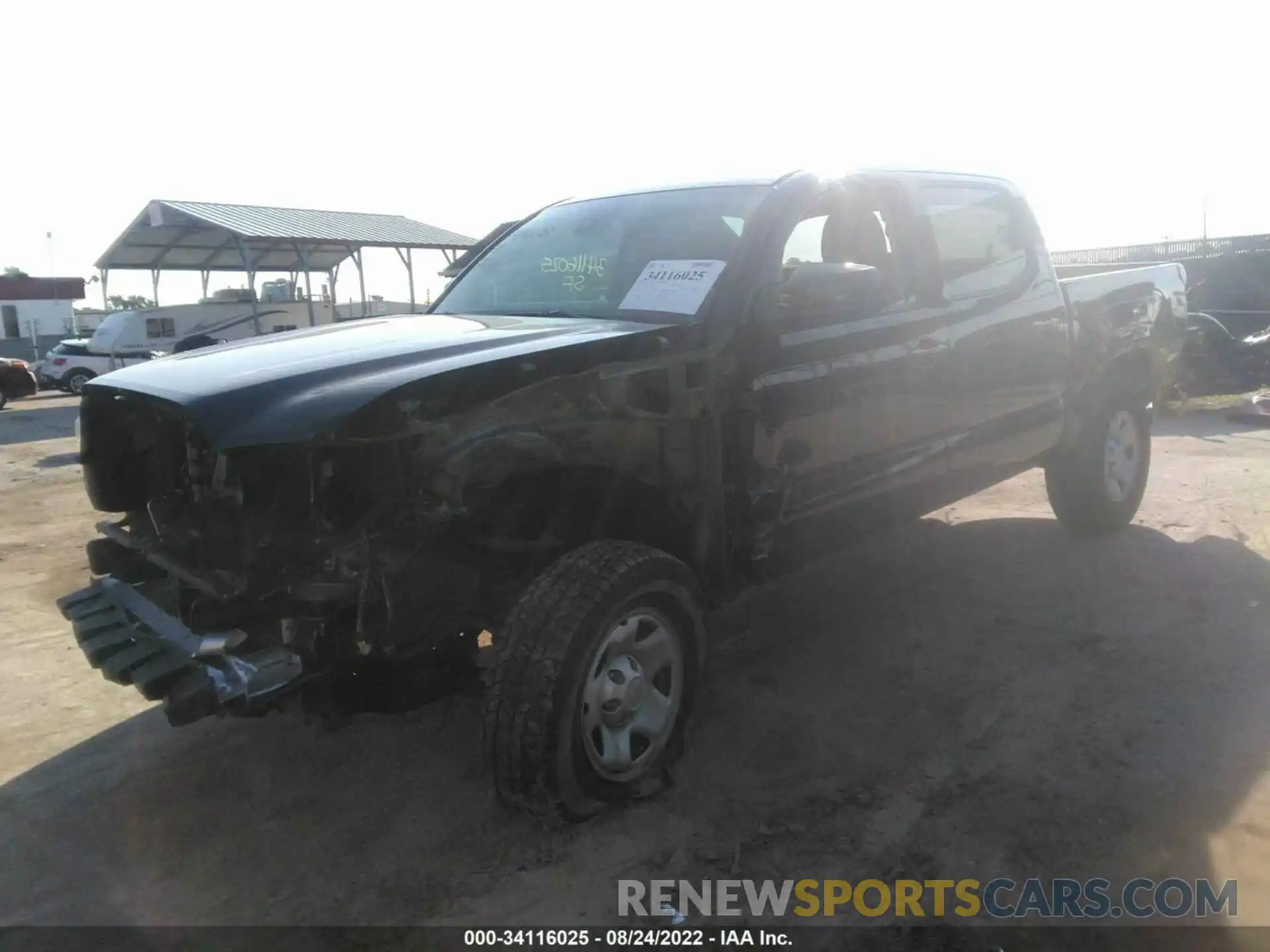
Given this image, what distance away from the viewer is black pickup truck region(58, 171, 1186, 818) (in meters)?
2.63

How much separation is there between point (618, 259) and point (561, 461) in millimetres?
1242

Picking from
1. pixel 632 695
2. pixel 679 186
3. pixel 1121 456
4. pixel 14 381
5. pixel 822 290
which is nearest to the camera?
pixel 632 695

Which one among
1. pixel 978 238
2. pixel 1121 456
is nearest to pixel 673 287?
pixel 978 238

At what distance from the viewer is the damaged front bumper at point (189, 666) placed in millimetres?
2605

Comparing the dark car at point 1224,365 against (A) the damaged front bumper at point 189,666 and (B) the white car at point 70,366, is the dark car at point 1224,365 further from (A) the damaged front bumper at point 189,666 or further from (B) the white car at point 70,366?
(B) the white car at point 70,366

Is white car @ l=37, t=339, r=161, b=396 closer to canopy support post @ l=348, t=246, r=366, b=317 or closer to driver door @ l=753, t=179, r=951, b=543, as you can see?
canopy support post @ l=348, t=246, r=366, b=317

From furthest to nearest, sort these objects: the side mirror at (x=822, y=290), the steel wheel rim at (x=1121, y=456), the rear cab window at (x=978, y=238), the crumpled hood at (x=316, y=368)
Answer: the steel wheel rim at (x=1121, y=456)
the rear cab window at (x=978, y=238)
the side mirror at (x=822, y=290)
the crumpled hood at (x=316, y=368)

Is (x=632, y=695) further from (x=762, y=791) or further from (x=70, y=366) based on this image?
(x=70, y=366)

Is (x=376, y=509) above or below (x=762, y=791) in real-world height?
above

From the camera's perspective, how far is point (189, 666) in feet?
8.87

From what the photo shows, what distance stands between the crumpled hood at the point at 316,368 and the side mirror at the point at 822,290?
1.73 feet

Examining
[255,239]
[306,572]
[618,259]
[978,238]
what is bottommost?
[306,572]

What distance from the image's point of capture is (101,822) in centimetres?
310

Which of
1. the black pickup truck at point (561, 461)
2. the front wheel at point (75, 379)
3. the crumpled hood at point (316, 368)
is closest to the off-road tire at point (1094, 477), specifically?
the black pickup truck at point (561, 461)
